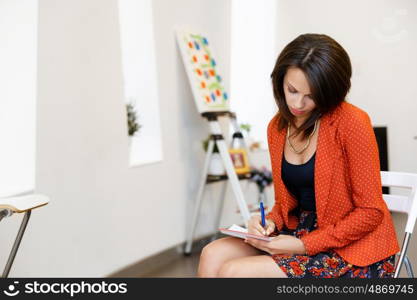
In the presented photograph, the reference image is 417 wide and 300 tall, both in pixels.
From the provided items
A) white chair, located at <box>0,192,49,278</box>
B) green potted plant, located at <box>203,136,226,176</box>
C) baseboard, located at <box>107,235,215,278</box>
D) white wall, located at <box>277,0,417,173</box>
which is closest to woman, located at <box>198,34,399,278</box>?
white chair, located at <box>0,192,49,278</box>

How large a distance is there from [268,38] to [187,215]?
6.95 ft

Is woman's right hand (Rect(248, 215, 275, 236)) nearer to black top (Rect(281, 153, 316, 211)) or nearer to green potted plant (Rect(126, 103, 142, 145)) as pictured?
black top (Rect(281, 153, 316, 211))

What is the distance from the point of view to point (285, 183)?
5.77 ft

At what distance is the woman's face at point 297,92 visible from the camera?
5.16 ft

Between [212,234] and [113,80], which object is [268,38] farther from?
[113,80]

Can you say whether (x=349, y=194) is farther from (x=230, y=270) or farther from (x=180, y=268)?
(x=180, y=268)

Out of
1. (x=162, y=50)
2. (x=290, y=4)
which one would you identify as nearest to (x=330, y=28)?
(x=290, y=4)

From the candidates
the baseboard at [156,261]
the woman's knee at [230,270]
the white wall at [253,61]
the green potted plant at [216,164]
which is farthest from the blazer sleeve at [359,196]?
the white wall at [253,61]

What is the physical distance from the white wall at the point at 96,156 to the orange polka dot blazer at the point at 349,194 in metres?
1.56

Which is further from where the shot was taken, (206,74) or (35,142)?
(206,74)

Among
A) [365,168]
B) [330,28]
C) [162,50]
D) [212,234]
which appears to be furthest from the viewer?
[330,28]

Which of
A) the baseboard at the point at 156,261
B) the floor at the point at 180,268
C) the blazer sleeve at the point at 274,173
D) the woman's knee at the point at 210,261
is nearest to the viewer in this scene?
the woman's knee at the point at 210,261

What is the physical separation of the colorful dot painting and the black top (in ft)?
6.66

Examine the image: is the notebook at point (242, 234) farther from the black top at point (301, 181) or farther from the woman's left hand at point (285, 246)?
the black top at point (301, 181)
